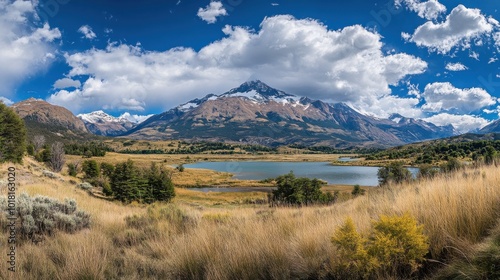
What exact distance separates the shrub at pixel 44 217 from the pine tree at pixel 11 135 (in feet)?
130

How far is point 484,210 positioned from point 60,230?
28.2 ft

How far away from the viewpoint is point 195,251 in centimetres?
508

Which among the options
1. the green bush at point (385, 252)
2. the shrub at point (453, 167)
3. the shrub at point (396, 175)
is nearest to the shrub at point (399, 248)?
the green bush at point (385, 252)

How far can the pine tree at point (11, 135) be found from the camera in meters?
40.4

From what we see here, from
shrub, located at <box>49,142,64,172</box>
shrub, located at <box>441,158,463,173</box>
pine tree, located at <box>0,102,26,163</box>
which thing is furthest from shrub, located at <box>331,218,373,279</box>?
shrub, located at <box>49,142,64,172</box>

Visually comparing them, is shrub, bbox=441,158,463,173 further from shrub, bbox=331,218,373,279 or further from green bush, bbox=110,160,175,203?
green bush, bbox=110,160,175,203

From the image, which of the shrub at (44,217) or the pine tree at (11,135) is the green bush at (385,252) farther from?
the pine tree at (11,135)

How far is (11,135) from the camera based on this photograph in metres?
43.6

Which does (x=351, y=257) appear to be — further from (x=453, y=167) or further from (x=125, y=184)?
(x=125, y=184)

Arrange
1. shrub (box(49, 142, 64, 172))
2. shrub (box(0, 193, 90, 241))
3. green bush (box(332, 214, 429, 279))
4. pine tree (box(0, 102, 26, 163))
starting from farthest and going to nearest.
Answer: shrub (box(49, 142, 64, 172)) < pine tree (box(0, 102, 26, 163)) < shrub (box(0, 193, 90, 241)) < green bush (box(332, 214, 429, 279))

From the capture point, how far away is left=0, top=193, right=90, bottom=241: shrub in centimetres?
709

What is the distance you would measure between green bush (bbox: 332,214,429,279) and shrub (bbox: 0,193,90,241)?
6717mm

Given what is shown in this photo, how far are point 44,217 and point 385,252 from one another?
7898 mm

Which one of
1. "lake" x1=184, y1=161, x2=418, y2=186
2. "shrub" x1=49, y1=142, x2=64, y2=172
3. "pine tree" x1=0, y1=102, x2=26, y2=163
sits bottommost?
"lake" x1=184, y1=161, x2=418, y2=186
